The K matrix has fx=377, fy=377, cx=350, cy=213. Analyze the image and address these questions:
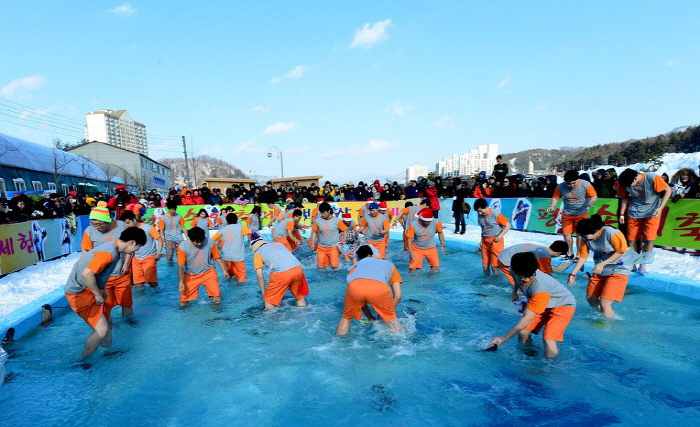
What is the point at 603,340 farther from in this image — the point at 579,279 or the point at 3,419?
the point at 3,419

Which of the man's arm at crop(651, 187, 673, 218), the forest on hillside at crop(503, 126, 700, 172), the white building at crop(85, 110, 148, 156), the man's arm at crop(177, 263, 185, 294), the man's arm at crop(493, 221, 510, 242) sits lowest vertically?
the man's arm at crop(177, 263, 185, 294)

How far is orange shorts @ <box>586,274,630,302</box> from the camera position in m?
5.06

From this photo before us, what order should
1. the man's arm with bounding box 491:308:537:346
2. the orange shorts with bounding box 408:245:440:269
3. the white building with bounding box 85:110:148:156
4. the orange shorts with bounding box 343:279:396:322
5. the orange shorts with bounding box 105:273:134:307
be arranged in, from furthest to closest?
the white building with bounding box 85:110:148:156
the orange shorts with bounding box 408:245:440:269
the orange shorts with bounding box 105:273:134:307
the orange shorts with bounding box 343:279:396:322
the man's arm with bounding box 491:308:537:346

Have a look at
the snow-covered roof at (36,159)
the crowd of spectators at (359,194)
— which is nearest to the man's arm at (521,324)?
the crowd of spectators at (359,194)

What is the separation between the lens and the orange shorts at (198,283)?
20.9 feet

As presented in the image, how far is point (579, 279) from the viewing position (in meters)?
7.72

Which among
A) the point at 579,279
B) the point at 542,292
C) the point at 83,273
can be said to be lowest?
the point at 579,279

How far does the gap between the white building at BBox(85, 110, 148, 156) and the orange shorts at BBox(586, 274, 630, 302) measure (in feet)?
365

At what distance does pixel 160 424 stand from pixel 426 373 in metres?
2.70

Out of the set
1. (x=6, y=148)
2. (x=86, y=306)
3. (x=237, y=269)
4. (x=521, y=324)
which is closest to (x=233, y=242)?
(x=237, y=269)

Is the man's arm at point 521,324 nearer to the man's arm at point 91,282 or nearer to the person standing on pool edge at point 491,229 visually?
the person standing on pool edge at point 491,229

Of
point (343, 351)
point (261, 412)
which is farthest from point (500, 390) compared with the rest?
point (261, 412)

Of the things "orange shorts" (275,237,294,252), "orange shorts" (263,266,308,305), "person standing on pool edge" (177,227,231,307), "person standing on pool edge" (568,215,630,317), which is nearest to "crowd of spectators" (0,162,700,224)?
"orange shorts" (275,237,294,252)

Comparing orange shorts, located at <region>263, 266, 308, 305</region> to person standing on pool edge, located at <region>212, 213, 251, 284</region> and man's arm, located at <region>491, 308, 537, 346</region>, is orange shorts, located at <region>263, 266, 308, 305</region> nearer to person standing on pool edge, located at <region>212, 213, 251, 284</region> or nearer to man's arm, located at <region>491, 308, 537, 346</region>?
person standing on pool edge, located at <region>212, 213, 251, 284</region>
